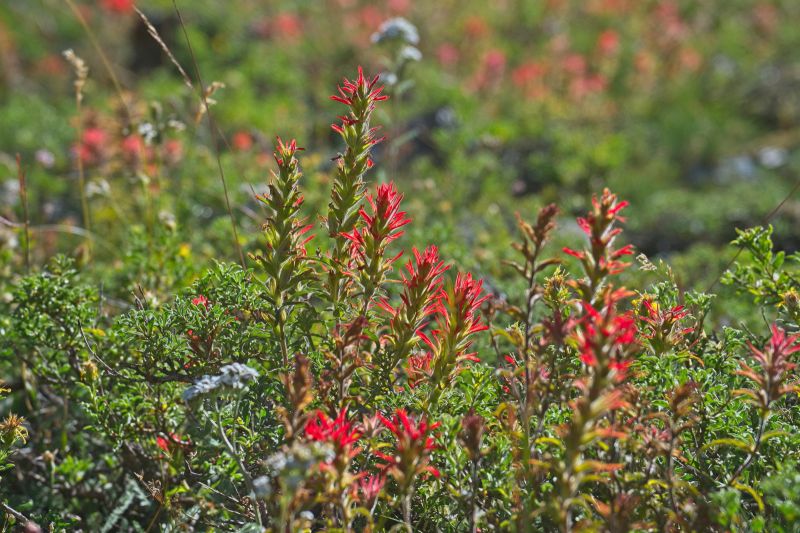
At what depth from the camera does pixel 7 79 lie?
7.86 m

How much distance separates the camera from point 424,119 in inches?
240

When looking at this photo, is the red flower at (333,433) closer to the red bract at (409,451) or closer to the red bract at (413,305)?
the red bract at (409,451)

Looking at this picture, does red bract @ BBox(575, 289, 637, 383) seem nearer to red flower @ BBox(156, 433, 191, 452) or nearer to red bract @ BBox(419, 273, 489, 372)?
red bract @ BBox(419, 273, 489, 372)

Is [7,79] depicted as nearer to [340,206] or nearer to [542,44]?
[542,44]

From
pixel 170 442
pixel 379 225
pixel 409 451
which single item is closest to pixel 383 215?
pixel 379 225

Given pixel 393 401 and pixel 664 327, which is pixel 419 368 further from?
pixel 664 327

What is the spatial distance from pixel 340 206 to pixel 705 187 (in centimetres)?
508

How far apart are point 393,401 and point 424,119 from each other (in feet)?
14.1

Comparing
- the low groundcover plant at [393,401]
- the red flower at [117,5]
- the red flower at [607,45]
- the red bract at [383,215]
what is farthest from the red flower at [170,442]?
the red flower at [117,5]

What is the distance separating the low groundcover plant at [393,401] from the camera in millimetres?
1725

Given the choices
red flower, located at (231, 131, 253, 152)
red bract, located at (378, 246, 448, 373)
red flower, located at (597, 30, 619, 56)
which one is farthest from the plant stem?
red flower, located at (597, 30, 619, 56)

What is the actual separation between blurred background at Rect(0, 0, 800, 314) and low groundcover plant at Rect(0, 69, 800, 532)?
701 mm

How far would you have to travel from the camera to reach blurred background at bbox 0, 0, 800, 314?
4.07 meters

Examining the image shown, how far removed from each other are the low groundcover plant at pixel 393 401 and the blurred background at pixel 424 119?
701 mm
